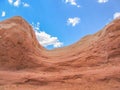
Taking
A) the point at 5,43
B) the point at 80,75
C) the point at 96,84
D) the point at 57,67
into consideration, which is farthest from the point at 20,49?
the point at 96,84

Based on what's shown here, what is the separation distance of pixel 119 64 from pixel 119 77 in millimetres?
2498

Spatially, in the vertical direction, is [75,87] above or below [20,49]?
below

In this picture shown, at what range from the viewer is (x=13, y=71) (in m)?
26.3

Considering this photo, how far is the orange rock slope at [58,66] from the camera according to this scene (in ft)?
74.9

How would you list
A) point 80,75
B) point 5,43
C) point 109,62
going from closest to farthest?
point 80,75 → point 109,62 → point 5,43

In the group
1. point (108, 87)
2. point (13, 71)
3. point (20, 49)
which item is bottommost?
point (108, 87)

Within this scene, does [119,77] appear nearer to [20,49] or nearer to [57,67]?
[57,67]

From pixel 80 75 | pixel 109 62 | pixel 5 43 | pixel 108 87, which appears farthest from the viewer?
pixel 5 43

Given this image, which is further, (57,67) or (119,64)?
(57,67)

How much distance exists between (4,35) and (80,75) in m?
8.66

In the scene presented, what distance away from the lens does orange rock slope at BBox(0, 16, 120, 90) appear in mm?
22828

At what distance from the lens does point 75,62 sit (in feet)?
89.4

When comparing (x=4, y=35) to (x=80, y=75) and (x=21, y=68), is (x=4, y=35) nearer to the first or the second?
(x=21, y=68)

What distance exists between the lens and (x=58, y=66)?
27.0m
